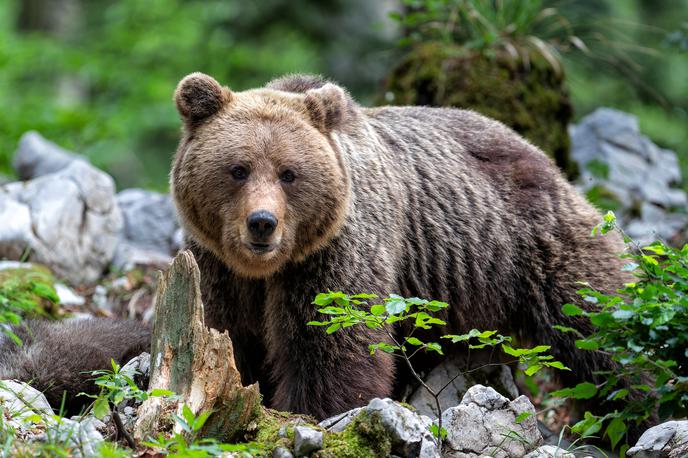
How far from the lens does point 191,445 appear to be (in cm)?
378

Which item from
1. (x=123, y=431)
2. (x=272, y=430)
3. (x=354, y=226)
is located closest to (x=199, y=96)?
(x=354, y=226)

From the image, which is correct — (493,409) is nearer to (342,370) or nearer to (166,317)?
(342,370)

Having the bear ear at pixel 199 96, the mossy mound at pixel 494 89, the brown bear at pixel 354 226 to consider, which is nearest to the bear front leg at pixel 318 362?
the brown bear at pixel 354 226

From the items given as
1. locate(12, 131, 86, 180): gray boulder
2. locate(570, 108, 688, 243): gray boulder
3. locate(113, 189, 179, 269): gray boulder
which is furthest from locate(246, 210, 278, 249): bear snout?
locate(570, 108, 688, 243): gray boulder

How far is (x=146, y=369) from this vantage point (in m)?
5.43

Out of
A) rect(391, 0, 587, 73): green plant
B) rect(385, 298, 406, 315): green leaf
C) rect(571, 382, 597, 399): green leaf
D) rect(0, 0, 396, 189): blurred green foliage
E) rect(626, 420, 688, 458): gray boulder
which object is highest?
rect(385, 298, 406, 315): green leaf

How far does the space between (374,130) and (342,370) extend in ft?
6.46

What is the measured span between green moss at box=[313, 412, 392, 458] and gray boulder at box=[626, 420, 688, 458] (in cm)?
151

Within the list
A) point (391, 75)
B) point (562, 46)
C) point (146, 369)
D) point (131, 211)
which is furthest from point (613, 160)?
point (146, 369)

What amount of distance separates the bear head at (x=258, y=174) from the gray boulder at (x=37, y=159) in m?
4.34

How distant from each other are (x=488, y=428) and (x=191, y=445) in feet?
5.57

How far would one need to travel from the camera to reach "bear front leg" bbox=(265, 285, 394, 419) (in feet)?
18.5

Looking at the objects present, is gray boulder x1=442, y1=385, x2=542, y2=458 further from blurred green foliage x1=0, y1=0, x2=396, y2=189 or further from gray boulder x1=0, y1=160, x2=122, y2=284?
blurred green foliage x1=0, y1=0, x2=396, y2=189

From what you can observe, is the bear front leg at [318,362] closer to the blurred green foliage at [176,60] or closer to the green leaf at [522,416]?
the green leaf at [522,416]
